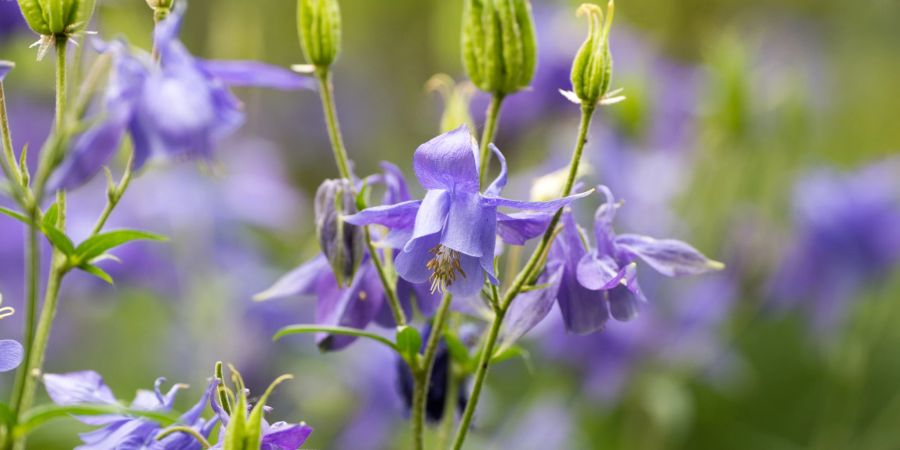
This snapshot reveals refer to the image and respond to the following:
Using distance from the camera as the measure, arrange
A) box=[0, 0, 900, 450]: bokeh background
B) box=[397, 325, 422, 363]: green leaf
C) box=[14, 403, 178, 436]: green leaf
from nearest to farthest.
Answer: box=[14, 403, 178, 436]: green leaf
box=[397, 325, 422, 363]: green leaf
box=[0, 0, 900, 450]: bokeh background

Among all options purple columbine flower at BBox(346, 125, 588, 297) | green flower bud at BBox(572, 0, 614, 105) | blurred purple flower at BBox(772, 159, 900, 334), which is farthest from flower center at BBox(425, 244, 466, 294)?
blurred purple flower at BBox(772, 159, 900, 334)

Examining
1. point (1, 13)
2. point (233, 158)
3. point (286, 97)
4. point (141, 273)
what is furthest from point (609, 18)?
point (286, 97)

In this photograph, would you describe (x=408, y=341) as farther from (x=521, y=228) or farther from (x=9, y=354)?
(x=9, y=354)

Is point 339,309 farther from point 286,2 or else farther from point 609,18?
point 286,2

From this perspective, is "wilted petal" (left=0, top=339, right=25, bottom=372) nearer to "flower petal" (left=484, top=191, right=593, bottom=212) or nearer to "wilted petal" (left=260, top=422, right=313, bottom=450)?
"wilted petal" (left=260, top=422, right=313, bottom=450)

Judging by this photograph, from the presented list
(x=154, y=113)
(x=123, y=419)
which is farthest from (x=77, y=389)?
(x=154, y=113)
